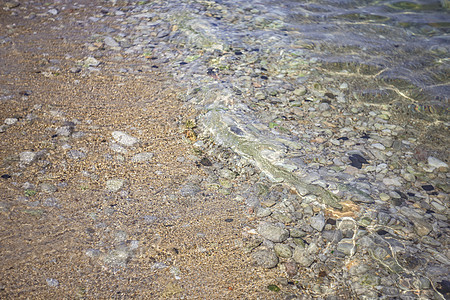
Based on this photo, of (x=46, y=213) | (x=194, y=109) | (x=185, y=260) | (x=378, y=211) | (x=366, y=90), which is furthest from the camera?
(x=366, y=90)

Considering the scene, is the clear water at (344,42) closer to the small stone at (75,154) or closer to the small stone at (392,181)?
the small stone at (392,181)

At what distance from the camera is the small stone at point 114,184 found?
2613 millimetres

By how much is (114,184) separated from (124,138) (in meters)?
0.56

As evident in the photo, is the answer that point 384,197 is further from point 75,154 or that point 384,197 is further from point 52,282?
point 75,154

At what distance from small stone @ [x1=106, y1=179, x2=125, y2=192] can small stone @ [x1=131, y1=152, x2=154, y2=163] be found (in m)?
0.26

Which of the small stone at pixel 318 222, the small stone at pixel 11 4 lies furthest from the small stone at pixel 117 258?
Result: the small stone at pixel 11 4

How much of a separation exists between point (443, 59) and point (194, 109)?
3.13 meters

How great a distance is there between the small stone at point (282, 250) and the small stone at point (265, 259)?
0.03 meters

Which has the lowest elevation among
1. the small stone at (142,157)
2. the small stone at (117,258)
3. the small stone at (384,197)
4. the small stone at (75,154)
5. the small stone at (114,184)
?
the small stone at (117,258)

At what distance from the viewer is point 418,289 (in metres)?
2.06

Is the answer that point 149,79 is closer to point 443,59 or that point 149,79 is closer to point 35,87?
point 35,87

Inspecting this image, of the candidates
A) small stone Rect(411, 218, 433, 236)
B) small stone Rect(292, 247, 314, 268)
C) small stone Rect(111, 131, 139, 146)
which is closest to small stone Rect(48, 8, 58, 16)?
small stone Rect(111, 131, 139, 146)

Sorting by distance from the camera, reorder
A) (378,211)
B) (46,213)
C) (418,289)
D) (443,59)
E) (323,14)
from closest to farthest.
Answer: (418,289), (46,213), (378,211), (443,59), (323,14)

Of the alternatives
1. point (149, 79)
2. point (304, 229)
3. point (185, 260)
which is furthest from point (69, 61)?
point (304, 229)
